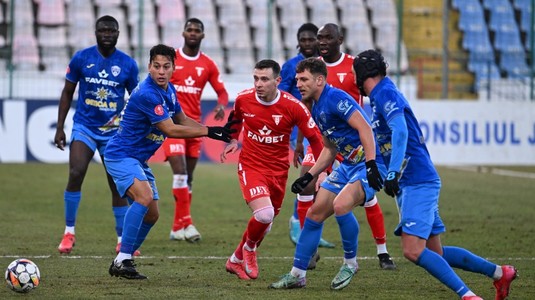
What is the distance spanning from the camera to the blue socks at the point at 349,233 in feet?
30.4

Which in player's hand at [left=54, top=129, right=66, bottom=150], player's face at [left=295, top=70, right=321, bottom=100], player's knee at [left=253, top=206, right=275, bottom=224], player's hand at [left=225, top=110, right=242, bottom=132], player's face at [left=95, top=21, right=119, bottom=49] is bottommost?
player's knee at [left=253, top=206, right=275, bottom=224]

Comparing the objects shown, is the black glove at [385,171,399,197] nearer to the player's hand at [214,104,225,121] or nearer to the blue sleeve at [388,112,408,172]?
the blue sleeve at [388,112,408,172]

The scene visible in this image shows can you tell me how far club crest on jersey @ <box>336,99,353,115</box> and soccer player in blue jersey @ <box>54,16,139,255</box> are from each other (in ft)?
10.1

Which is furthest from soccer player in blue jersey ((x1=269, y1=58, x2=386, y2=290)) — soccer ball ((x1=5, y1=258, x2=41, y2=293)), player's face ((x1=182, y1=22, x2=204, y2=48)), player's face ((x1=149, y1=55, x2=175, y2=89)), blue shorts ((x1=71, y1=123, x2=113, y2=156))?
player's face ((x1=182, y1=22, x2=204, y2=48))

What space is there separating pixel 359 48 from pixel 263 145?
16931 mm

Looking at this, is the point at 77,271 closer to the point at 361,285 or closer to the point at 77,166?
the point at 77,166

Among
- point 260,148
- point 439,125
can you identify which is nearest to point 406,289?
point 260,148

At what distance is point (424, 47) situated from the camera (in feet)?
83.1

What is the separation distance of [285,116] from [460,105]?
13482mm

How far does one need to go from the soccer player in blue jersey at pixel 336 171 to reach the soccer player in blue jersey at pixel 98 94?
2701mm

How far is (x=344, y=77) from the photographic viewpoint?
10.9 meters

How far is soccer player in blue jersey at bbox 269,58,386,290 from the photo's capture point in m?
8.77

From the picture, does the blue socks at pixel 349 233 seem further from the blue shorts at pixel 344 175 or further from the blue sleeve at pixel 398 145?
the blue sleeve at pixel 398 145

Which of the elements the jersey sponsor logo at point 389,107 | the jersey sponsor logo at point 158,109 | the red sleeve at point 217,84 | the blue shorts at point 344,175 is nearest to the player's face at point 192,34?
the red sleeve at point 217,84
